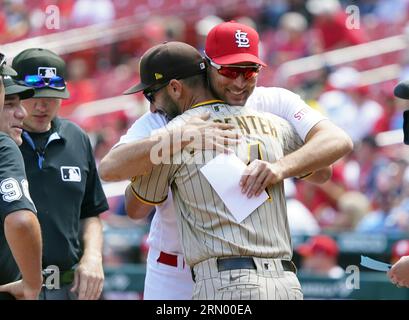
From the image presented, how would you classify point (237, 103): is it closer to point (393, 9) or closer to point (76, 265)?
point (76, 265)

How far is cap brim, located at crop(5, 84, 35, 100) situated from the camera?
4.47 m

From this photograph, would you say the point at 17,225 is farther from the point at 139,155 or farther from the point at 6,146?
the point at 139,155

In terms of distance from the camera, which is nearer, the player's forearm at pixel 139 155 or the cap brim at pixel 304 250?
the player's forearm at pixel 139 155

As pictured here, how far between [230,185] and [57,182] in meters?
1.31

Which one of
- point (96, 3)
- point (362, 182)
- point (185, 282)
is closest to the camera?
point (185, 282)

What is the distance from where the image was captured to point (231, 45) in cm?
427

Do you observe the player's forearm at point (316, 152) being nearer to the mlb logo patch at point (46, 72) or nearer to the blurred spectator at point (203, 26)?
the mlb logo patch at point (46, 72)

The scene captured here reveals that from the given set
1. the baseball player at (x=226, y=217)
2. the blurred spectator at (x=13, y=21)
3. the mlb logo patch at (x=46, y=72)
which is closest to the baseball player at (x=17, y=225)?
the baseball player at (x=226, y=217)

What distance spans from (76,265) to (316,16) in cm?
851

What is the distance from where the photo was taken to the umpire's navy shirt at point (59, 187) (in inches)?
197

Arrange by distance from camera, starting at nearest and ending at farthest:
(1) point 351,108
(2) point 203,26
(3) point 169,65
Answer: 1. (3) point 169,65
2. (1) point 351,108
3. (2) point 203,26

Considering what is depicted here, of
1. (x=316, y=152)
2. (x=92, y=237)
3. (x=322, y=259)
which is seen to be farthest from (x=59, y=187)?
(x=322, y=259)

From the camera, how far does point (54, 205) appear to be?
5.02m
